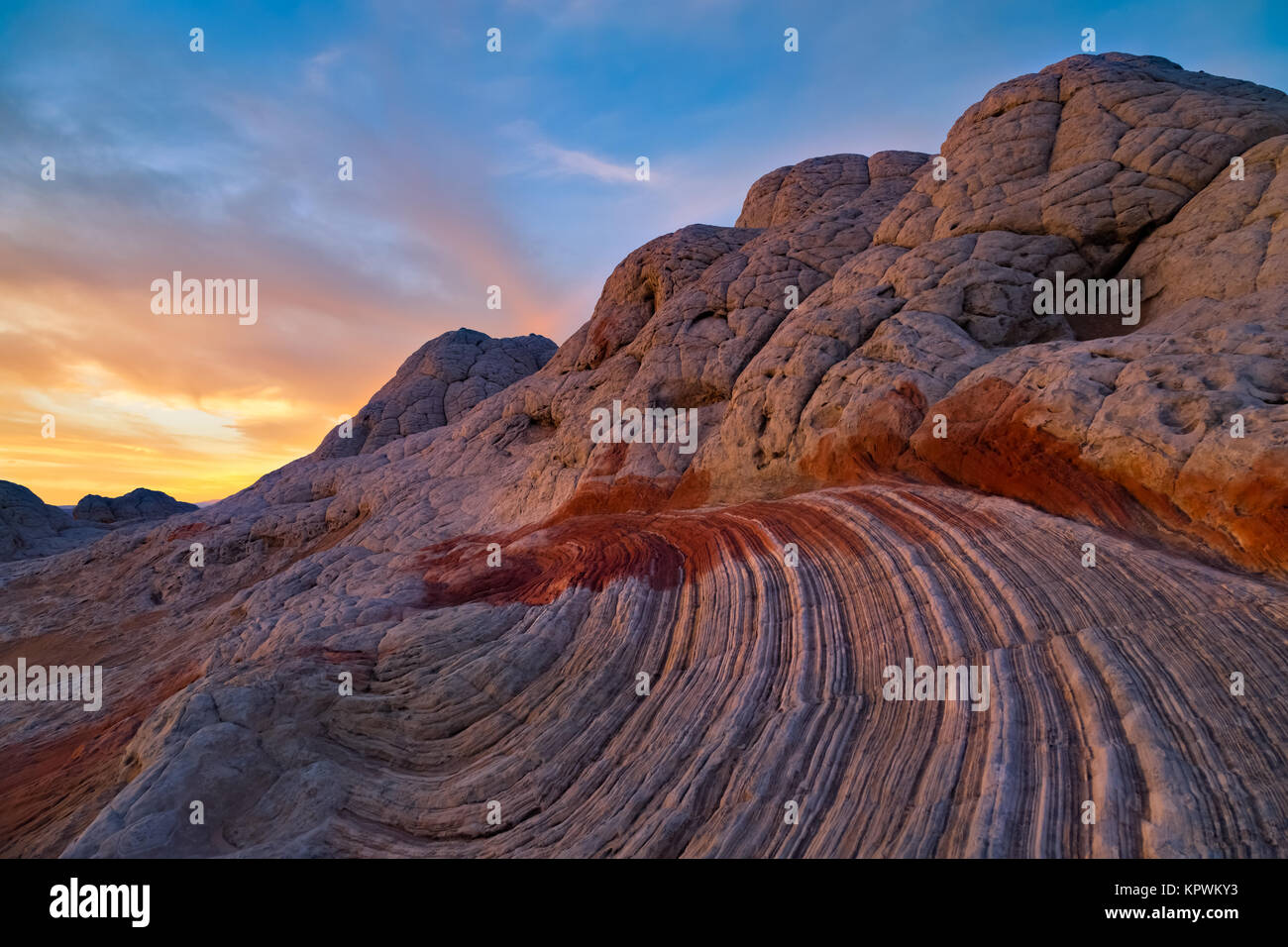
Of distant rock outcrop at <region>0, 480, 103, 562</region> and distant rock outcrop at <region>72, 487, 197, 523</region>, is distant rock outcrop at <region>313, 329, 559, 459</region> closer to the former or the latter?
distant rock outcrop at <region>0, 480, 103, 562</region>

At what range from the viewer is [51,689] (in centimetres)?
1488

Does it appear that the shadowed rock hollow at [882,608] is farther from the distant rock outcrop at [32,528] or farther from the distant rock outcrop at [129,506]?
the distant rock outcrop at [129,506]

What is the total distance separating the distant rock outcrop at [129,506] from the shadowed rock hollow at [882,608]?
41985 mm

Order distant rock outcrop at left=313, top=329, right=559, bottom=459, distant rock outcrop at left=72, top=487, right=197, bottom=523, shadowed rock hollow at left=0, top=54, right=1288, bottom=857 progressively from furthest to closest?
distant rock outcrop at left=72, top=487, right=197, bottom=523 < distant rock outcrop at left=313, top=329, right=559, bottom=459 < shadowed rock hollow at left=0, top=54, right=1288, bottom=857

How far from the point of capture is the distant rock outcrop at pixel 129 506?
51250 millimetres

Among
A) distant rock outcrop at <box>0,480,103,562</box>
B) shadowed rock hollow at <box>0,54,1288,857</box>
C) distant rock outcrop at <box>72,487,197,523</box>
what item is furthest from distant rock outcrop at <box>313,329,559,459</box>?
distant rock outcrop at <box>72,487,197,523</box>

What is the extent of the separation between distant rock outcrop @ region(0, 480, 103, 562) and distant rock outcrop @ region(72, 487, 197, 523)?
326cm

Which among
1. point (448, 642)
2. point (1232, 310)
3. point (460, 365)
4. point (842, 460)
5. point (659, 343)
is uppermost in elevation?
point (460, 365)

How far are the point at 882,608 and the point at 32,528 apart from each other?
59188mm

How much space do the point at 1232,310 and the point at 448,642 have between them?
14.7 metres

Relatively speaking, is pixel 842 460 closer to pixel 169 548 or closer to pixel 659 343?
pixel 659 343

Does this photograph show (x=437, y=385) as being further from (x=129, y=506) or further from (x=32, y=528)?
(x=129, y=506)

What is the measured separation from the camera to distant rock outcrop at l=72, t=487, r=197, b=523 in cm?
5125
